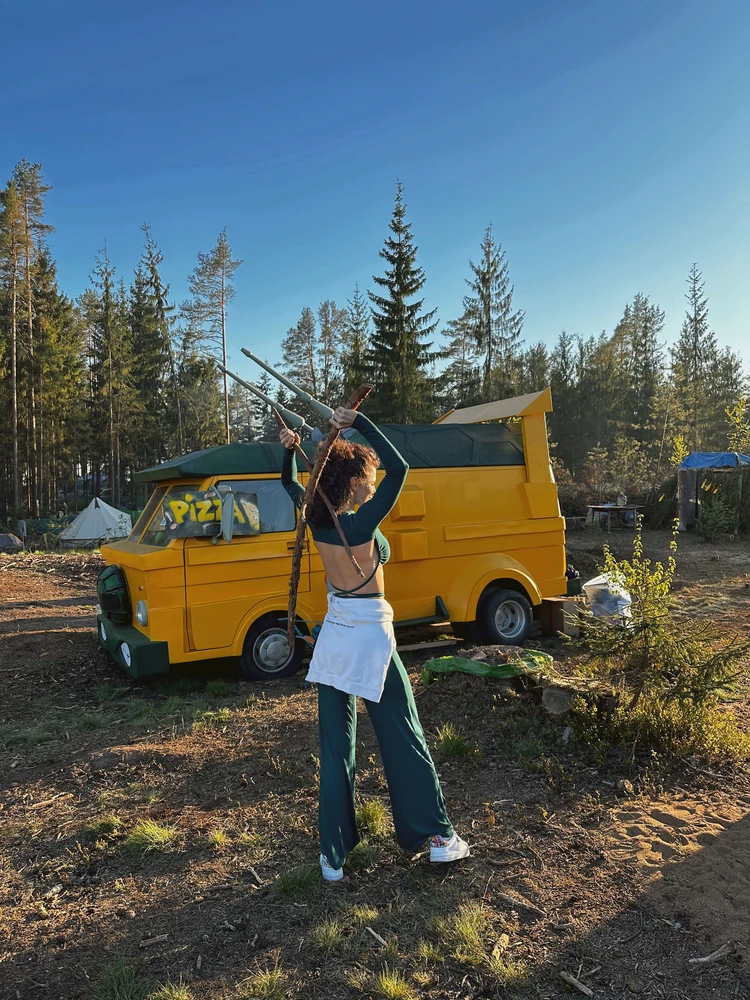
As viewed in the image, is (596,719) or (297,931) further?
(596,719)

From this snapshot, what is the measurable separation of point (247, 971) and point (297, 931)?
0.95ft

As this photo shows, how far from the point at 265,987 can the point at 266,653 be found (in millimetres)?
4356

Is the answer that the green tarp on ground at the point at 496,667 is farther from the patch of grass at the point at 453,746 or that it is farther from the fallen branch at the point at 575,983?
the fallen branch at the point at 575,983

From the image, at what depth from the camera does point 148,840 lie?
3.52 metres

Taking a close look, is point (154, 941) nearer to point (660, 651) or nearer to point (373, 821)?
point (373, 821)

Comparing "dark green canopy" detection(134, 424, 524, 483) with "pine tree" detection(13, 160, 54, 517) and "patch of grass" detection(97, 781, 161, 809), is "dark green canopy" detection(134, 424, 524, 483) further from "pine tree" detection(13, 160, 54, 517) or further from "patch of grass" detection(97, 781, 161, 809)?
"pine tree" detection(13, 160, 54, 517)

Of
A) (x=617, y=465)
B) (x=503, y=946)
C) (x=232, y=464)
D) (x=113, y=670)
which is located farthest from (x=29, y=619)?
(x=617, y=465)

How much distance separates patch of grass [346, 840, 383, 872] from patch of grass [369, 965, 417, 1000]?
79cm

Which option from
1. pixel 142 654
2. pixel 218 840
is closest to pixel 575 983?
pixel 218 840

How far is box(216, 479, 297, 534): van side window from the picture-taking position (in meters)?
6.79

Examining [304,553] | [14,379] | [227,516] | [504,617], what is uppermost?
[14,379]

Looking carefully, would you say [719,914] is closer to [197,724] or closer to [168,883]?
[168,883]

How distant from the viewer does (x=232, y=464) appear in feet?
22.2

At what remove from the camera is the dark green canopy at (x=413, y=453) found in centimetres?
671
